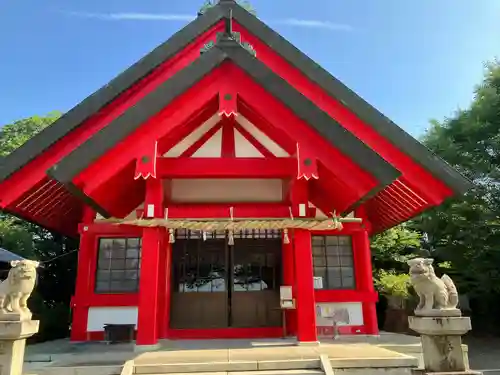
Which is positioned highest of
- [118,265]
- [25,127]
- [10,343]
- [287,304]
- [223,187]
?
[25,127]

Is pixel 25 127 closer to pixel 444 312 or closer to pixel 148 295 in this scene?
pixel 148 295

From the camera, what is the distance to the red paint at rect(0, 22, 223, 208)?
22.5 feet

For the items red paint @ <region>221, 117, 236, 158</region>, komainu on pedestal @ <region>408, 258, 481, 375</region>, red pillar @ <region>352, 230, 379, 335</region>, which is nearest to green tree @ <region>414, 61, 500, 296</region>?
red pillar @ <region>352, 230, 379, 335</region>

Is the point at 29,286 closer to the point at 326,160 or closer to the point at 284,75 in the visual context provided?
the point at 326,160

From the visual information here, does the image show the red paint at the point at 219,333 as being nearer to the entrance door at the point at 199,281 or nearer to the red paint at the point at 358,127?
the entrance door at the point at 199,281

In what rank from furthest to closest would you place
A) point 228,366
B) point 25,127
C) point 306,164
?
point 25,127 < point 306,164 < point 228,366

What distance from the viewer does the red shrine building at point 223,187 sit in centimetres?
623

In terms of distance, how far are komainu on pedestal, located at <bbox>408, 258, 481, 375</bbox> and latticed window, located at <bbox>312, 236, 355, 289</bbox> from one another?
3.46 meters

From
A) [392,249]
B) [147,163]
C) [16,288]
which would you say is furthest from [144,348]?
[392,249]

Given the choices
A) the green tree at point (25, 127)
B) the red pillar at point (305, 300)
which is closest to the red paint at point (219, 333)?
the red pillar at point (305, 300)

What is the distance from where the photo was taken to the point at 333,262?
28.1 ft

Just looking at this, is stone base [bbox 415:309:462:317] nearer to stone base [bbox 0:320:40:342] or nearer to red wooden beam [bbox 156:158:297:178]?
red wooden beam [bbox 156:158:297:178]

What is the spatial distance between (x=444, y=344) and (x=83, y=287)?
21.8ft

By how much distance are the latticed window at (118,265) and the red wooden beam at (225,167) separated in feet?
8.53
